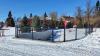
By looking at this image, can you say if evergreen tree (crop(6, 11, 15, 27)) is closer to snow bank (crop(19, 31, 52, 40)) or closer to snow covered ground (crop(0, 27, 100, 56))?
snow bank (crop(19, 31, 52, 40))

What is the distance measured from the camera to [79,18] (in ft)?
274

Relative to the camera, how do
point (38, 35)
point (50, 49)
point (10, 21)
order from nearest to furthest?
point (50, 49) → point (38, 35) → point (10, 21)

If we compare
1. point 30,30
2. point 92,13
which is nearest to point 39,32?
point 30,30

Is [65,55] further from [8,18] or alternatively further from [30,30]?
[8,18]

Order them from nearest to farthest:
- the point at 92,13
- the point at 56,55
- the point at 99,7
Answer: the point at 56,55
the point at 92,13
the point at 99,7

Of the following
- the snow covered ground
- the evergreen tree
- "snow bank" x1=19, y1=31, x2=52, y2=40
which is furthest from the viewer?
the evergreen tree

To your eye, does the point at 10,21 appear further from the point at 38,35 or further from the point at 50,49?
the point at 50,49

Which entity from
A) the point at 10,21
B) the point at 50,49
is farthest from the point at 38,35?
the point at 10,21

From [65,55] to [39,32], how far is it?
57.9 ft

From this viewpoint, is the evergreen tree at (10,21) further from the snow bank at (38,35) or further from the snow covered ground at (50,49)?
the snow covered ground at (50,49)

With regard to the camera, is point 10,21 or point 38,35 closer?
point 38,35

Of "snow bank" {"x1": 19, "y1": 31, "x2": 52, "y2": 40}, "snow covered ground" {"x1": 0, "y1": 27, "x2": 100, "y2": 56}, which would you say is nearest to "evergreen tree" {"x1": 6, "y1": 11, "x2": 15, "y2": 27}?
"snow bank" {"x1": 19, "y1": 31, "x2": 52, "y2": 40}

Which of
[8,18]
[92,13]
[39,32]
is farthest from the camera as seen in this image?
[8,18]

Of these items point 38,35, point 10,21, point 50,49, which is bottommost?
point 50,49
